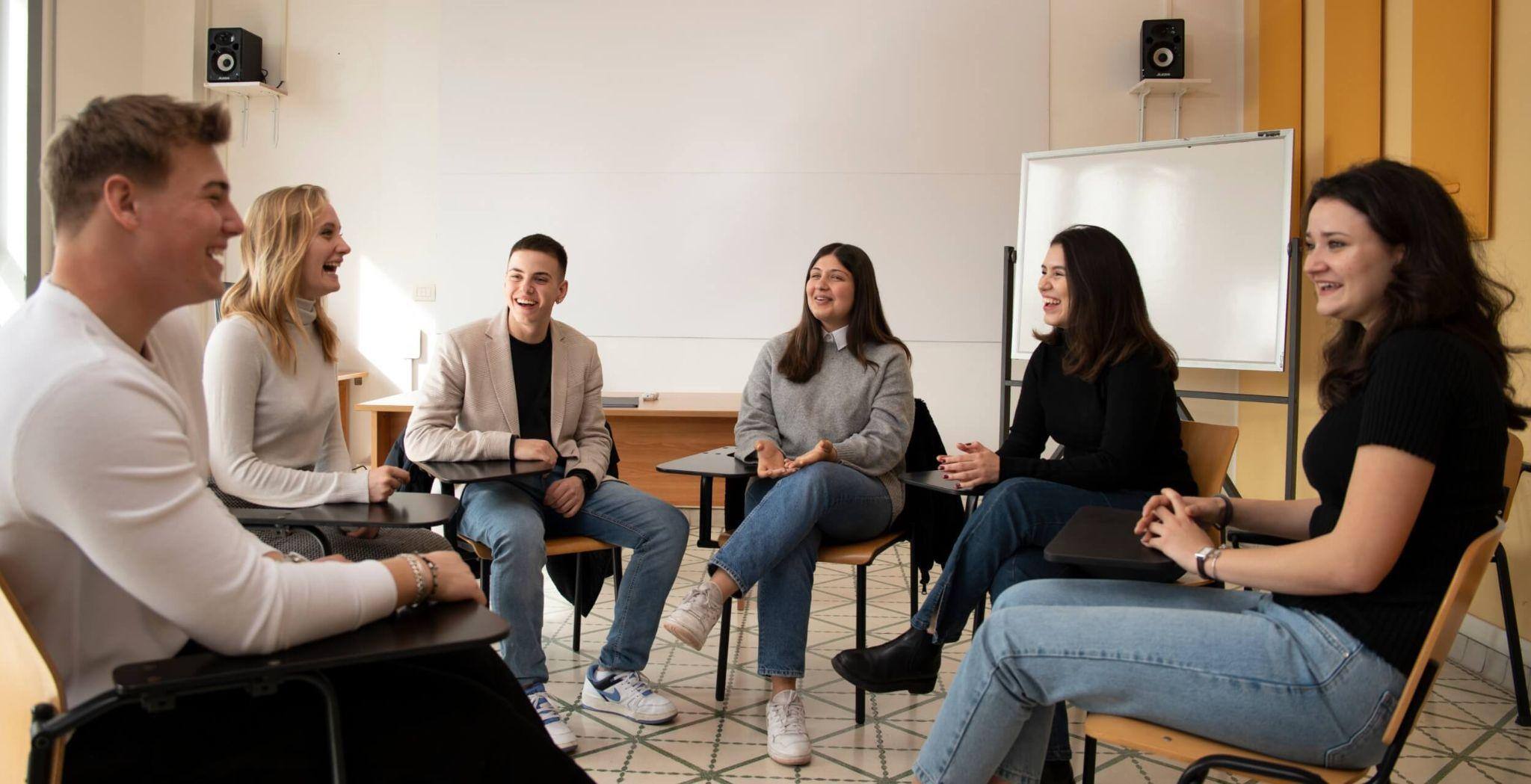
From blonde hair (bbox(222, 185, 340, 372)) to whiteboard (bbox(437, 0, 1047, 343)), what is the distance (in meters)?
3.35

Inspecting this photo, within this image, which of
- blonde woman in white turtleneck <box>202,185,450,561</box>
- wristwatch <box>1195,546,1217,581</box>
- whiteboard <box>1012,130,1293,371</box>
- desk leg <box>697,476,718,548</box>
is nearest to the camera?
wristwatch <box>1195,546,1217,581</box>

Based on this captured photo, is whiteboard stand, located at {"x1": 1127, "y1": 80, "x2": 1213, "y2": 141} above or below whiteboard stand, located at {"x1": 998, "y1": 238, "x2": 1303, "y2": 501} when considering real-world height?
above

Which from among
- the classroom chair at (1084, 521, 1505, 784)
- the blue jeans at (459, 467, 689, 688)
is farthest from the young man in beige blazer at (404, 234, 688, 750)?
the classroom chair at (1084, 521, 1505, 784)

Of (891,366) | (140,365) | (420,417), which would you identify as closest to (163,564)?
(140,365)

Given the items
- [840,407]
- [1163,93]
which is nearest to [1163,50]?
[1163,93]

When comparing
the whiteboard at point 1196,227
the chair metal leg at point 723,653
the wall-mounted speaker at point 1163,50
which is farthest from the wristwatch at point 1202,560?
the wall-mounted speaker at point 1163,50

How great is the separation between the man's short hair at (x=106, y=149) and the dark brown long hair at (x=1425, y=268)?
1.52 metres

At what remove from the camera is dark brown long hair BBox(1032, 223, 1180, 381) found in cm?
246

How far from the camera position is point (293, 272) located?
225 centimetres

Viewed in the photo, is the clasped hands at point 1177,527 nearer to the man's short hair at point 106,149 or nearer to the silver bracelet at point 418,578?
the silver bracelet at point 418,578

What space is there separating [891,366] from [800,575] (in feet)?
2.29

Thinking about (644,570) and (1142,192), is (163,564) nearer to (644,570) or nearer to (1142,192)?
(644,570)

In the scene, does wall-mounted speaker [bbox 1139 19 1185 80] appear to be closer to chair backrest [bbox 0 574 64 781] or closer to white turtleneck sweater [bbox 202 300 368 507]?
white turtleneck sweater [bbox 202 300 368 507]

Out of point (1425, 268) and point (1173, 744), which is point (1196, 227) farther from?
point (1173, 744)
